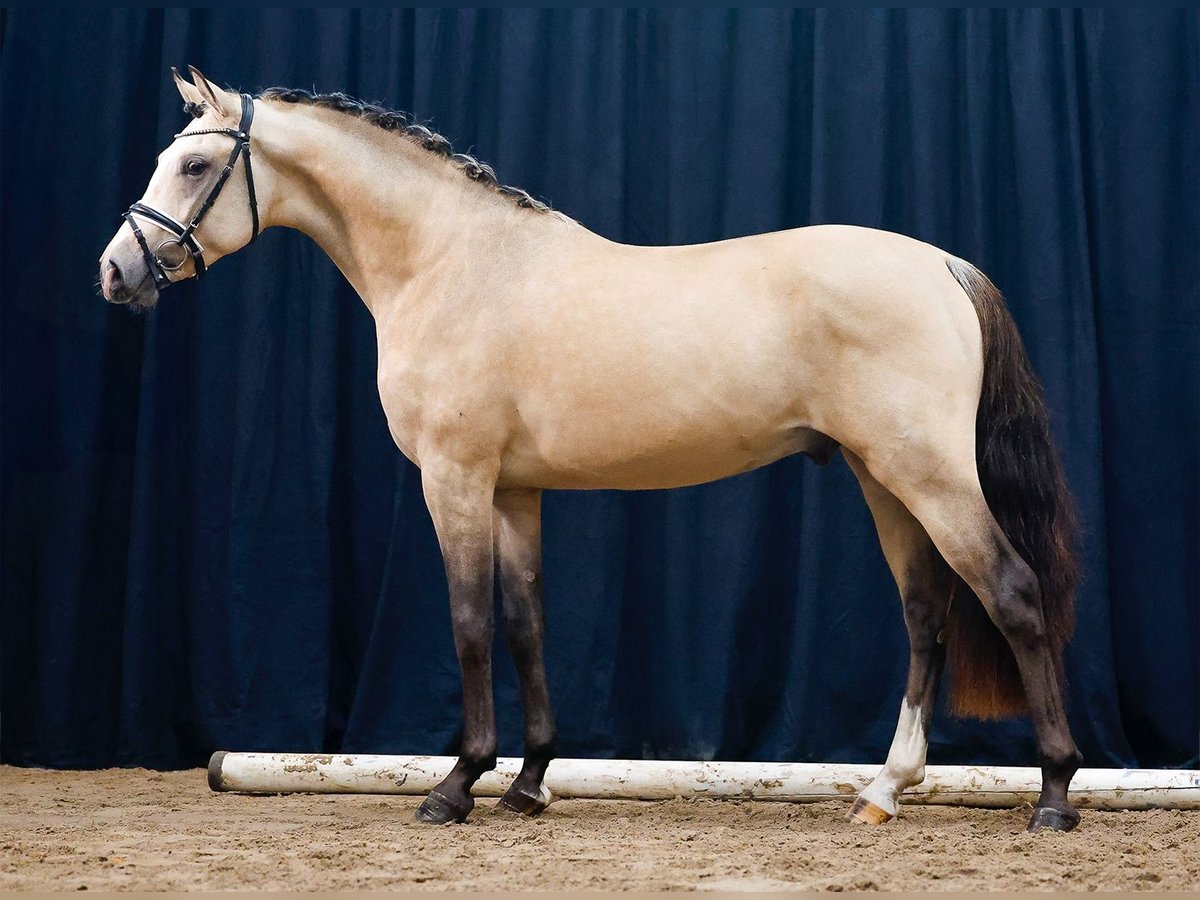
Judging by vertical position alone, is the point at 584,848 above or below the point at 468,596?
below

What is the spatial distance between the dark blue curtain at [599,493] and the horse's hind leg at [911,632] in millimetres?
1072

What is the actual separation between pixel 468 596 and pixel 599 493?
1.39 metres

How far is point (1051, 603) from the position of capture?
10.2ft

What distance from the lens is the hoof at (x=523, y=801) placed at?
11.1 feet

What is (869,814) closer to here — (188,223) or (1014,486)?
(1014,486)

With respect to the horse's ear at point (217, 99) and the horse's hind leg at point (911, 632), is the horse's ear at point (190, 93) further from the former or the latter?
the horse's hind leg at point (911, 632)

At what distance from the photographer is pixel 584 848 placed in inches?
112

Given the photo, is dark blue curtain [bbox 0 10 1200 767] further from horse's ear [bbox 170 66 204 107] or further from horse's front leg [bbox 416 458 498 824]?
horse's ear [bbox 170 66 204 107]

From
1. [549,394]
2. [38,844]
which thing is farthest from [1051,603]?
[38,844]

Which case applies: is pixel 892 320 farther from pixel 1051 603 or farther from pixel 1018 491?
pixel 1051 603

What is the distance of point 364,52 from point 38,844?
314cm

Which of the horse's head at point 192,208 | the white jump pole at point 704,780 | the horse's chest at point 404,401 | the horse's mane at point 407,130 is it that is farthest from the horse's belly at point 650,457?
the horse's head at point 192,208

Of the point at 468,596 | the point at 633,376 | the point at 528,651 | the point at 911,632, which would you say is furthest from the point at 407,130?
the point at 911,632

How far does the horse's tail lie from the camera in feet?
10.2
